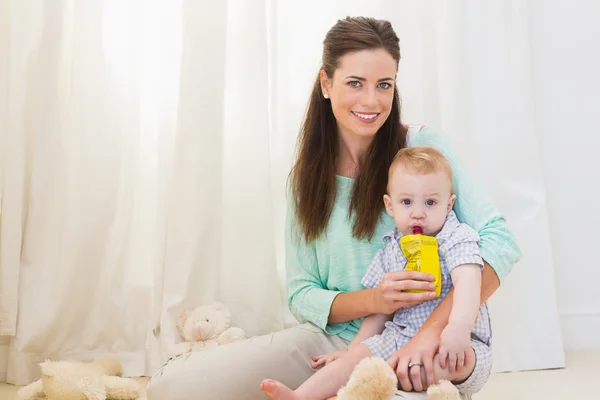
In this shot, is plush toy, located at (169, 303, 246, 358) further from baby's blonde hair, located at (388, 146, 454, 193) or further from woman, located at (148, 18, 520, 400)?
baby's blonde hair, located at (388, 146, 454, 193)

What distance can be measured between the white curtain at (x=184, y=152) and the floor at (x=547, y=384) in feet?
0.21

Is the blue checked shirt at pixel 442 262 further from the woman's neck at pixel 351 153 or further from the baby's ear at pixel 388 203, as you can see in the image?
the woman's neck at pixel 351 153

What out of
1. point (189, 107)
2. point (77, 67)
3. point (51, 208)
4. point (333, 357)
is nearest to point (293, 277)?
point (333, 357)

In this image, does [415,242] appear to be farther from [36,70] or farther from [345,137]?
[36,70]

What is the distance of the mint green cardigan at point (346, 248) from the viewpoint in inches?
63.4

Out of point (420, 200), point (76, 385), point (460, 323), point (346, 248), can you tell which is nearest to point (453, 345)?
point (460, 323)

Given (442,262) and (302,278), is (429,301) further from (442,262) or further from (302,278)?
(302,278)

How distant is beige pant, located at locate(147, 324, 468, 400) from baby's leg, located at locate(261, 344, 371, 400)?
0.43 feet

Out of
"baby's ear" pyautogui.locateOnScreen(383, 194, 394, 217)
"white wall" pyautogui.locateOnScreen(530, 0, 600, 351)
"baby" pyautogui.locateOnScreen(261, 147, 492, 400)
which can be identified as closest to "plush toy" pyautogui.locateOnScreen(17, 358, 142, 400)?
"baby" pyautogui.locateOnScreen(261, 147, 492, 400)

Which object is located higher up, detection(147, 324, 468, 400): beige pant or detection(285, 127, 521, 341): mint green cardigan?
detection(285, 127, 521, 341): mint green cardigan

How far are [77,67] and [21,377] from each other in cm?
97

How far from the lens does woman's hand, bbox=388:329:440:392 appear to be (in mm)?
1431

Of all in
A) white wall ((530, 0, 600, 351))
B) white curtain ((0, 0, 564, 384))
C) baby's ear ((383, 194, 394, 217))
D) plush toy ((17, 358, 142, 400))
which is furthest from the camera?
white wall ((530, 0, 600, 351))

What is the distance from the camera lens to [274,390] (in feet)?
4.56
